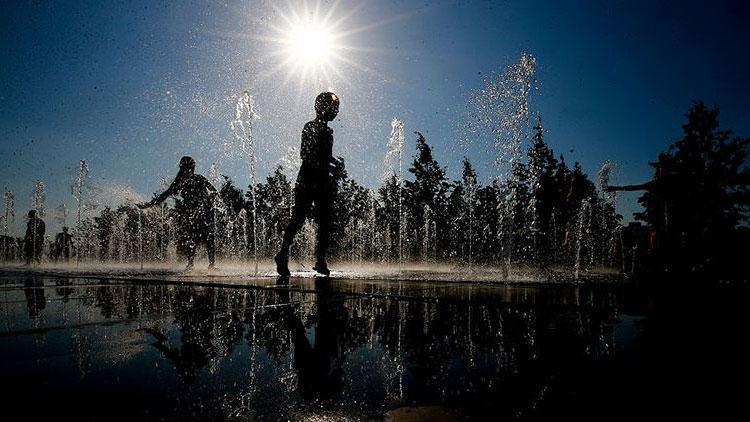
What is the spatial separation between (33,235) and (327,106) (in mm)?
15008

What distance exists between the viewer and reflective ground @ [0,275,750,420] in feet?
3.16

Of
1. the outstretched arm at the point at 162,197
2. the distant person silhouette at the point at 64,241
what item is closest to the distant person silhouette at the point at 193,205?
the outstretched arm at the point at 162,197

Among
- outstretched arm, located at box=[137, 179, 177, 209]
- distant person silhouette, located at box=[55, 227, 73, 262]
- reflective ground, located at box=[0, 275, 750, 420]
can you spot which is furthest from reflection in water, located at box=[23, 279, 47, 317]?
distant person silhouette, located at box=[55, 227, 73, 262]

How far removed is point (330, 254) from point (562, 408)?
2328cm

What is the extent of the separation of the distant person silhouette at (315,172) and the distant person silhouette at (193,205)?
187 inches

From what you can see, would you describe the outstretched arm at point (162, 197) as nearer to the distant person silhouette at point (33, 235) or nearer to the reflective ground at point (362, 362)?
the reflective ground at point (362, 362)

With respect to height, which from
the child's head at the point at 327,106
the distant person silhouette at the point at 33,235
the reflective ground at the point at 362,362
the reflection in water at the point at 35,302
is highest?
the child's head at the point at 327,106

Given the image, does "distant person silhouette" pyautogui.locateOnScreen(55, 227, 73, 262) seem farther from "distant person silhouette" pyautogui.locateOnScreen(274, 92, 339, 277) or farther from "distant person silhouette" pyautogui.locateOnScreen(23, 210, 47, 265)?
"distant person silhouette" pyautogui.locateOnScreen(274, 92, 339, 277)

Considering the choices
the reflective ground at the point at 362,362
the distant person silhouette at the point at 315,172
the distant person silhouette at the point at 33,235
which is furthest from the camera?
the distant person silhouette at the point at 33,235

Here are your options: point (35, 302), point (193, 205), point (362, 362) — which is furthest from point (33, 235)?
point (362, 362)

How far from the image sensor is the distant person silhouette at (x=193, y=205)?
8.79 meters

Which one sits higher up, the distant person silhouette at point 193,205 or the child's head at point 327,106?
the child's head at point 327,106

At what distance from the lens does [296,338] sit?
1.70 m

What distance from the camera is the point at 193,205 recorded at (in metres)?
9.12
